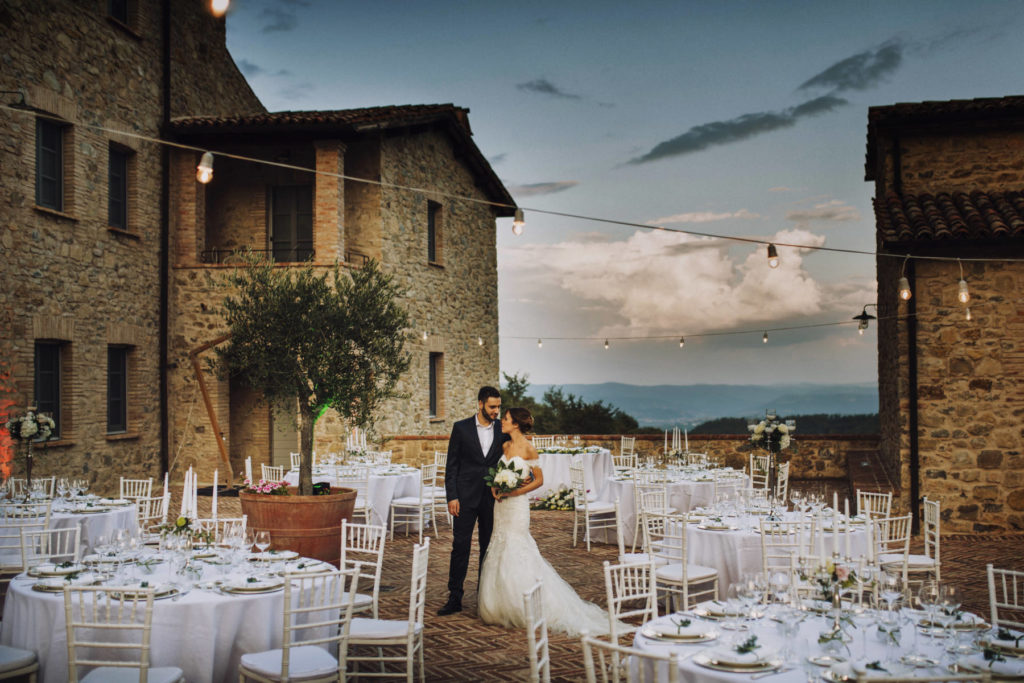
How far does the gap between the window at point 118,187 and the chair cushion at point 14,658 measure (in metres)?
10.1

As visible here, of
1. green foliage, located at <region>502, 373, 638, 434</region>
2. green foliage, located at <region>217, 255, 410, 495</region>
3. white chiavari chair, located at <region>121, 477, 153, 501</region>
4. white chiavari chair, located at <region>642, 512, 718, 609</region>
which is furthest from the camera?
green foliage, located at <region>502, 373, 638, 434</region>

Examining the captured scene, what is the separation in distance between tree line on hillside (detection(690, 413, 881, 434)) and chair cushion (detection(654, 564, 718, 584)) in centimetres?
2365

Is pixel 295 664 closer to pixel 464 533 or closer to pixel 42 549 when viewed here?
pixel 42 549

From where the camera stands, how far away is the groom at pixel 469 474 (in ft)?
20.4

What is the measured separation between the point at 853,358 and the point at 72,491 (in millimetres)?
14980

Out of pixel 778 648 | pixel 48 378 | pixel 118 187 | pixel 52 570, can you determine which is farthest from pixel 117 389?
pixel 778 648

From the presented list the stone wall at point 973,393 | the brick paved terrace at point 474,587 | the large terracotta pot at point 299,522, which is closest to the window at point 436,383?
the brick paved terrace at point 474,587

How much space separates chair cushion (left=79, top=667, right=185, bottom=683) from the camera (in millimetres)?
3495

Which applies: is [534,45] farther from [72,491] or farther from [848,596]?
[848,596]

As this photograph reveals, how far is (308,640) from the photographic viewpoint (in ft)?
13.0

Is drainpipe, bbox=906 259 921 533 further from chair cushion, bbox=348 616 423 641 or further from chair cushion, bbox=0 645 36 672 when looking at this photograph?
chair cushion, bbox=0 645 36 672

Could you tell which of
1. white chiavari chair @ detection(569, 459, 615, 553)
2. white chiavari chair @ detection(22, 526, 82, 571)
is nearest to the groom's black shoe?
white chiavari chair @ detection(22, 526, 82, 571)

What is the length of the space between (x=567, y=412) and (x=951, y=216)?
15842 millimetres

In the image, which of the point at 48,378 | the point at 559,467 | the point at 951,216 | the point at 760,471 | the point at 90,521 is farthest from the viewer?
the point at 559,467
